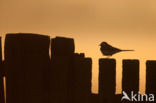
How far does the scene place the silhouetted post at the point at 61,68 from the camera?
1093 mm

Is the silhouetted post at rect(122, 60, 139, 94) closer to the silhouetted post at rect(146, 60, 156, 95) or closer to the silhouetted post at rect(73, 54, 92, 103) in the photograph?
the silhouetted post at rect(146, 60, 156, 95)

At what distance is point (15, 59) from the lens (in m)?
1.08

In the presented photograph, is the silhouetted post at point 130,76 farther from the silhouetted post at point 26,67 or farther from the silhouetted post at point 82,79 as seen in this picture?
the silhouetted post at point 26,67

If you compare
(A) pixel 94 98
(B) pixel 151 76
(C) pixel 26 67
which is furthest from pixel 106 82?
(C) pixel 26 67

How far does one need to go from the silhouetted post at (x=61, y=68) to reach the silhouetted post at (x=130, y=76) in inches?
9.5

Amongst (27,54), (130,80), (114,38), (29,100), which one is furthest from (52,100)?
(114,38)

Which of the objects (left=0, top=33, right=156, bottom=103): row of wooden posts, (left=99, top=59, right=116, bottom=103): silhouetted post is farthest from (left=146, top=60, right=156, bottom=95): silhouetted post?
(left=99, top=59, right=116, bottom=103): silhouetted post

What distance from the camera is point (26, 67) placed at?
42.5 inches

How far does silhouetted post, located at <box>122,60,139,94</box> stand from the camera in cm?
110

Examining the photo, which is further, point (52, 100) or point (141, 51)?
point (141, 51)

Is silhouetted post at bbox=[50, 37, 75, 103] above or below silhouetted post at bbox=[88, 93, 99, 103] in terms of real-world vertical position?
above

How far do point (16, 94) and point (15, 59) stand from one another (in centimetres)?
15

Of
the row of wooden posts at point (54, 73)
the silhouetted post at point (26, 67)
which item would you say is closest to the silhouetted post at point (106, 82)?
the row of wooden posts at point (54, 73)

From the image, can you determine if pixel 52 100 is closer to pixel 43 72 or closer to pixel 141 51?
pixel 43 72
